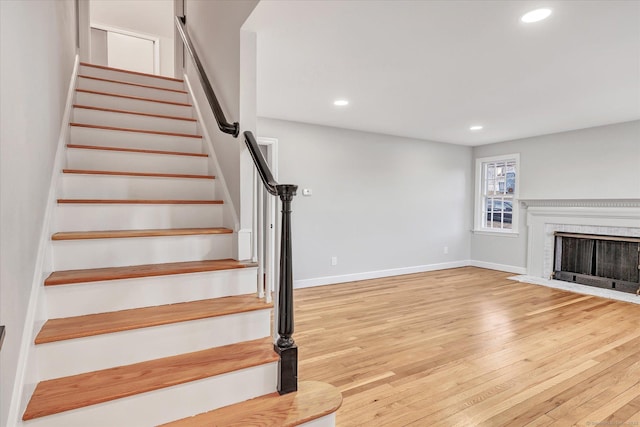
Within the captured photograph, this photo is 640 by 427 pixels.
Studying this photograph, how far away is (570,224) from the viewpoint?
528 centimetres

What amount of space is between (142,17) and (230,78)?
15.2ft

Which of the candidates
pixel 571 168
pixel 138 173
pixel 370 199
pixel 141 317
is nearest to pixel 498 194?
pixel 571 168

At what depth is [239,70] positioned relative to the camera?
7.45 ft

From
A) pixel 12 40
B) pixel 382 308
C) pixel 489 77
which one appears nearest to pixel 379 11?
pixel 489 77

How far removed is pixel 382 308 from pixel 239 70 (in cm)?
292

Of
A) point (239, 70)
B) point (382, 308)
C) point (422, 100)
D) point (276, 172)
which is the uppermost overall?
point (422, 100)

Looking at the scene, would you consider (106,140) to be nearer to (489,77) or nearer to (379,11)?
(379,11)

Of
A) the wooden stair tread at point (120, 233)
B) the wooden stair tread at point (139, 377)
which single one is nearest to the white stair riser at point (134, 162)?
the wooden stair tread at point (120, 233)

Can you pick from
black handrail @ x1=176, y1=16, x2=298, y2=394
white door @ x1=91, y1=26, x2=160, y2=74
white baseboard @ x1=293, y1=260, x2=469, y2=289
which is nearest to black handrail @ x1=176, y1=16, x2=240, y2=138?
black handrail @ x1=176, y1=16, x2=298, y2=394

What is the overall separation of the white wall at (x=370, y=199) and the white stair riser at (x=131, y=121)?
1634 mm

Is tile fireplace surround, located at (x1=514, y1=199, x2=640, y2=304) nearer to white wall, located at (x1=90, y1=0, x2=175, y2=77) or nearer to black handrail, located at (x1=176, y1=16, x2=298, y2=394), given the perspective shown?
black handrail, located at (x1=176, y1=16, x2=298, y2=394)

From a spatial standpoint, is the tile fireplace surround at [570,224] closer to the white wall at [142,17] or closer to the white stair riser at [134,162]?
the white stair riser at [134,162]

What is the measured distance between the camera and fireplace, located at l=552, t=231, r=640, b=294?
4734 millimetres

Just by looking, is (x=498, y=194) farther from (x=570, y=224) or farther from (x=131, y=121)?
(x=131, y=121)
